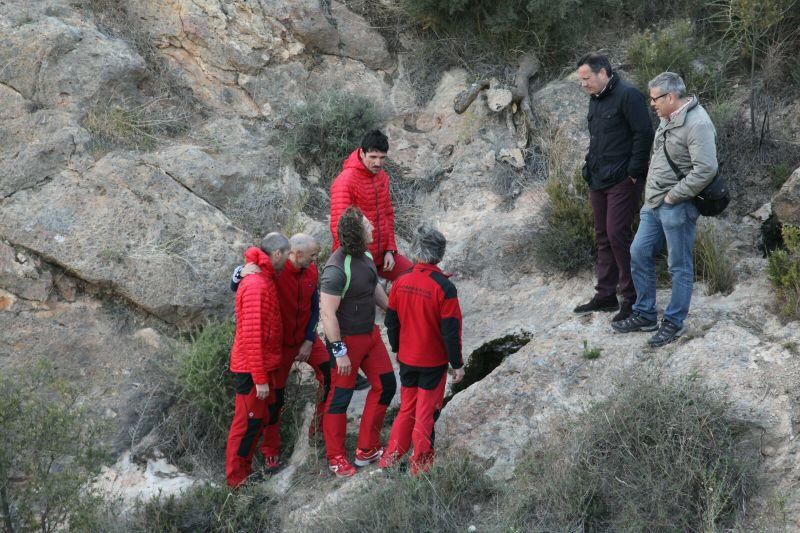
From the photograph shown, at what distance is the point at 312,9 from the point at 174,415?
504cm

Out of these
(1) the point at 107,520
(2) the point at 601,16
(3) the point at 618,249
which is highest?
(2) the point at 601,16

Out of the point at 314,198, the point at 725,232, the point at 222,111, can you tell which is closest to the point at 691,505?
the point at 725,232

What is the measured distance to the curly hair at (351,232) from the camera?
17.4 ft

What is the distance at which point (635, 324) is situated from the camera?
5781 millimetres

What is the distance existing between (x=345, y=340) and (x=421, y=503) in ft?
4.03

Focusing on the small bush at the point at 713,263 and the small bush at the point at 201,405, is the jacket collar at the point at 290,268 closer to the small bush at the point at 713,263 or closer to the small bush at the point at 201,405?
the small bush at the point at 201,405

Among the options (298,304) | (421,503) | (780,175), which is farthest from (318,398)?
(780,175)

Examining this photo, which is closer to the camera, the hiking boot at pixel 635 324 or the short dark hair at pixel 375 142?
the hiking boot at pixel 635 324

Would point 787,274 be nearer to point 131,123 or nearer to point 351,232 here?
point 351,232

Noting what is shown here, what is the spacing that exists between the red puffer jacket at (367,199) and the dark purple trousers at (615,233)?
1620 mm

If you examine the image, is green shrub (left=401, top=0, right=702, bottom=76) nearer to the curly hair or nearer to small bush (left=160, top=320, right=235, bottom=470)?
the curly hair

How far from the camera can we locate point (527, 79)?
344 inches

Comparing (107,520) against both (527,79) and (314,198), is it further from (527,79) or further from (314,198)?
(527,79)

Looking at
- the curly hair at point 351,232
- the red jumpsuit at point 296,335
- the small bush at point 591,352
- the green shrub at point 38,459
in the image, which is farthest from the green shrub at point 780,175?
the green shrub at point 38,459
